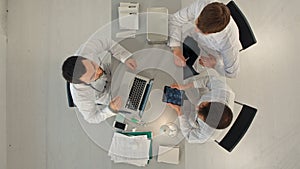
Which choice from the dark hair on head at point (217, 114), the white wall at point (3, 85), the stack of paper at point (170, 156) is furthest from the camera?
the white wall at point (3, 85)

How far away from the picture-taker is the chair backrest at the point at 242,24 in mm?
2232

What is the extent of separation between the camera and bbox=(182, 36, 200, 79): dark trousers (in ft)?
7.57

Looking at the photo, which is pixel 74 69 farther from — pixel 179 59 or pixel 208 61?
pixel 208 61

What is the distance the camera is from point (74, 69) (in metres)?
2.02

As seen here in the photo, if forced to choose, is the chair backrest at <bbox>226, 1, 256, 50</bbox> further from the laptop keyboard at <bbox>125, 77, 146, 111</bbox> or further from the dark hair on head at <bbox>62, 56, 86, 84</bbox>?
the dark hair on head at <bbox>62, 56, 86, 84</bbox>

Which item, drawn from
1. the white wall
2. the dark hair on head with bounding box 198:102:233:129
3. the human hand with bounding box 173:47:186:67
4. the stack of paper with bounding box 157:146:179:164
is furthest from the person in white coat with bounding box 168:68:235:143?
the white wall

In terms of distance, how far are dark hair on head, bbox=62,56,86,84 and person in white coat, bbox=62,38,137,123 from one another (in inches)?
1.7

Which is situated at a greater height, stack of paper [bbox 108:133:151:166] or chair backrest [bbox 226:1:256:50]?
chair backrest [bbox 226:1:256:50]

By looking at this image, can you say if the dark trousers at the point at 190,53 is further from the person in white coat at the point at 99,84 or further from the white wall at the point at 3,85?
the white wall at the point at 3,85

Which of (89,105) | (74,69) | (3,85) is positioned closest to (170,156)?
(89,105)

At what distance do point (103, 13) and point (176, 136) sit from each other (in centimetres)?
120

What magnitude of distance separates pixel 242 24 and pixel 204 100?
55 centimetres

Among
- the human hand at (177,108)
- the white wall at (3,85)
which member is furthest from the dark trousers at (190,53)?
the white wall at (3,85)

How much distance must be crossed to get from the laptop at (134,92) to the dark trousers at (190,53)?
26cm
